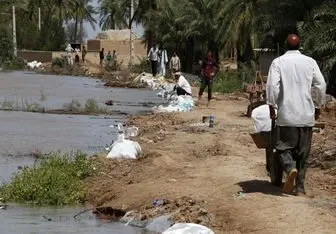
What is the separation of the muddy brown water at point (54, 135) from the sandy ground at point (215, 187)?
0.62 meters

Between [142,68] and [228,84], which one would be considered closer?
[228,84]

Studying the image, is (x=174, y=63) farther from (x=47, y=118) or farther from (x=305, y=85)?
(x=305, y=85)

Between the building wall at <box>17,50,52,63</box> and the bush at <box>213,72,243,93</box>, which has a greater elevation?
the bush at <box>213,72,243,93</box>

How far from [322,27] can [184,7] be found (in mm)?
31307

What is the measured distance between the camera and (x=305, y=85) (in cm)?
854

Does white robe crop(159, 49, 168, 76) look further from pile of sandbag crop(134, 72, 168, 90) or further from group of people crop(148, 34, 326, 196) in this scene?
group of people crop(148, 34, 326, 196)

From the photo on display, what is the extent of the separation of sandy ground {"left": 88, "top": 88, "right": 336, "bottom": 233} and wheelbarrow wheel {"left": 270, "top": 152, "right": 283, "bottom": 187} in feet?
0.35

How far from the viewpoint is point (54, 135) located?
55.0 ft

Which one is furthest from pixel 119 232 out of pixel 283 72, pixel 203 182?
pixel 283 72

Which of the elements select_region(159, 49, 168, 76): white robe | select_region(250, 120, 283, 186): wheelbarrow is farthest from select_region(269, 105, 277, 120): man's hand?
select_region(159, 49, 168, 76): white robe

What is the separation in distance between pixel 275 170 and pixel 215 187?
0.73m

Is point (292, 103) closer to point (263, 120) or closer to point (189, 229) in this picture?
point (263, 120)

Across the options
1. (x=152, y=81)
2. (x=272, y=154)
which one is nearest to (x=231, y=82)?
(x=152, y=81)

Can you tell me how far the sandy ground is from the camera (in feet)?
25.3
